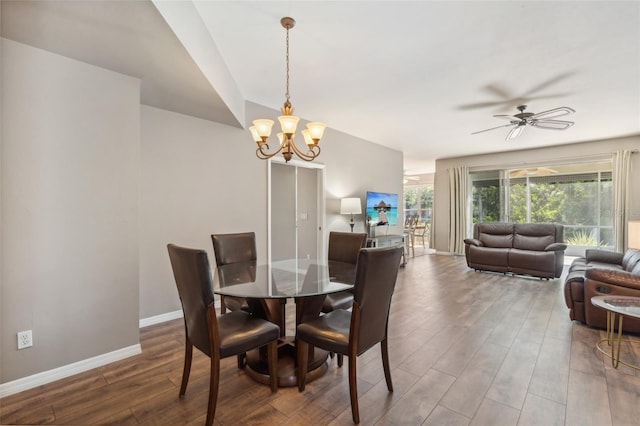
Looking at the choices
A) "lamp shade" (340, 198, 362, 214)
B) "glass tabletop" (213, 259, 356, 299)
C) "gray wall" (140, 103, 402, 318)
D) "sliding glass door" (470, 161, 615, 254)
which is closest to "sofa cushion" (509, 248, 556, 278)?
"sliding glass door" (470, 161, 615, 254)

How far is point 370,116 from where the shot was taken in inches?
173

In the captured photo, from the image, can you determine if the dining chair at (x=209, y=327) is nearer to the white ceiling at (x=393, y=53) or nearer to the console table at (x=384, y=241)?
the white ceiling at (x=393, y=53)

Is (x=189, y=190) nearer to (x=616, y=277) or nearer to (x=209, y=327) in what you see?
(x=209, y=327)

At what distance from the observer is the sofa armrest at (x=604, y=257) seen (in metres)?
4.06

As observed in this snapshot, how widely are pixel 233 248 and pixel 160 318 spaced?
1.17m

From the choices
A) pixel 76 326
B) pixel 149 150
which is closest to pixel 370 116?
pixel 149 150

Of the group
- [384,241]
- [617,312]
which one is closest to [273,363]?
[617,312]

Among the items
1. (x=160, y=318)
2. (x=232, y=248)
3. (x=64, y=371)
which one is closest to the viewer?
(x=64, y=371)

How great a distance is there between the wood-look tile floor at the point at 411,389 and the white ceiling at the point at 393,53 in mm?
2293

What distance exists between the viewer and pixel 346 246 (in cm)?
293

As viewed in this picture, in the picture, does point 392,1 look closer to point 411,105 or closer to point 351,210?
point 411,105

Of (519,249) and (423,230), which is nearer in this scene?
(519,249)

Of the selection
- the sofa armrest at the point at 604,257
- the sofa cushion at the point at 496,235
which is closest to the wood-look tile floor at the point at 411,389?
the sofa armrest at the point at 604,257

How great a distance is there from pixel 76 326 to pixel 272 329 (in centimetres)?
155
